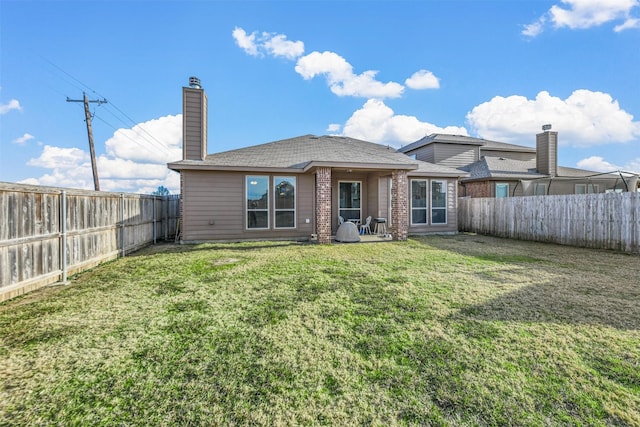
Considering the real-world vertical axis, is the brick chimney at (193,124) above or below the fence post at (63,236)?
above

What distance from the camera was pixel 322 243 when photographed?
9.66 meters

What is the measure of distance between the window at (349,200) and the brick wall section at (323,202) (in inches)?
101

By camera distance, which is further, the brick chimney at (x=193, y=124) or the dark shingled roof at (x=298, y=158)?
the brick chimney at (x=193, y=124)

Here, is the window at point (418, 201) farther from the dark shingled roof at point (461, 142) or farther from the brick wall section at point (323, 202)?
the dark shingled roof at point (461, 142)

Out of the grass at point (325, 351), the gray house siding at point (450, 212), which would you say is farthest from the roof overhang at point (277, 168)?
the grass at point (325, 351)

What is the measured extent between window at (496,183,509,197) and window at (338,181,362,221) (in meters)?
8.85

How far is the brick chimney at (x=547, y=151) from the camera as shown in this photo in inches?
625

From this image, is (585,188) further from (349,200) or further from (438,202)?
(349,200)

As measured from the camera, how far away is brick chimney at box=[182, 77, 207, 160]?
9.94 metres

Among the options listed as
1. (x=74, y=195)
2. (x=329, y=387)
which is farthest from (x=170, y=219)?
(x=329, y=387)

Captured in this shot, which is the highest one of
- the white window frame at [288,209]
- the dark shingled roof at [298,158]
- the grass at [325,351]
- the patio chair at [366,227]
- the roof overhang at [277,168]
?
the dark shingled roof at [298,158]

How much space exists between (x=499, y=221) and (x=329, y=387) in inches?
488

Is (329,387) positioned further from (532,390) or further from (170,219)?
(170,219)

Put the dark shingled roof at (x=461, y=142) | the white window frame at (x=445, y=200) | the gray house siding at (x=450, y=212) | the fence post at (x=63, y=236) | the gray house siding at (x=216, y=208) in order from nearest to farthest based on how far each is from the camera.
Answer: the fence post at (x=63, y=236) → the gray house siding at (x=216, y=208) → the white window frame at (x=445, y=200) → the gray house siding at (x=450, y=212) → the dark shingled roof at (x=461, y=142)
